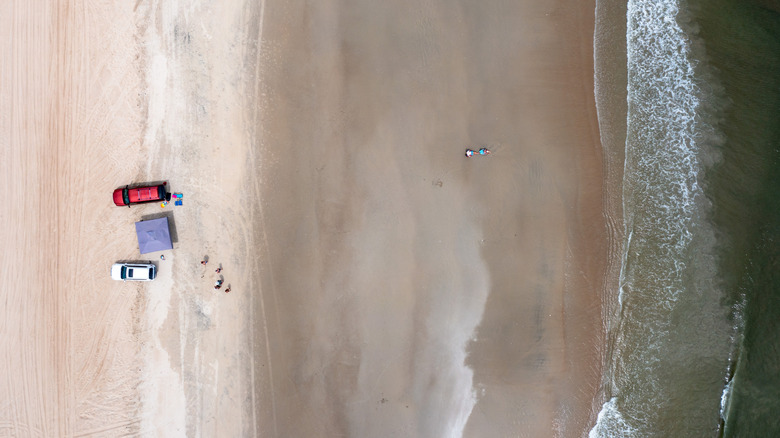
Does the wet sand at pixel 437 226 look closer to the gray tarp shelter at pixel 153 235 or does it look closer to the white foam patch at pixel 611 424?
the white foam patch at pixel 611 424

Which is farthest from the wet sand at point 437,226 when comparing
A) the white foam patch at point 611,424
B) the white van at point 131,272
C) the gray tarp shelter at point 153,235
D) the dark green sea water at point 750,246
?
the dark green sea water at point 750,246

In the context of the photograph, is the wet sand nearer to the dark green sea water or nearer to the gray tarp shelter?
the gray tarp shelter

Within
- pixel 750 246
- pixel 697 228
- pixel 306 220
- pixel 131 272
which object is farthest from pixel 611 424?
pixel 131 272

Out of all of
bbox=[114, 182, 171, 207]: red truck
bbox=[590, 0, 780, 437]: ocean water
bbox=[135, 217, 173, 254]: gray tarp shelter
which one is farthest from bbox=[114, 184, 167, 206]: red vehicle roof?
bbox=[590, 0, 780, 437]: ocean water

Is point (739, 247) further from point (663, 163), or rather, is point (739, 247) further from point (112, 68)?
point (112, 68)

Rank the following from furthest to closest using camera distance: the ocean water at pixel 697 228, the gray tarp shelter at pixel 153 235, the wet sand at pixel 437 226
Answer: the wet sand at pixel 437 226 < the ocean water at pixel 697 228 < the gray tarp shelter at pixel 153 235

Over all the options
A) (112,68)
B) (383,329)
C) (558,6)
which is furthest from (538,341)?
(112,68)
